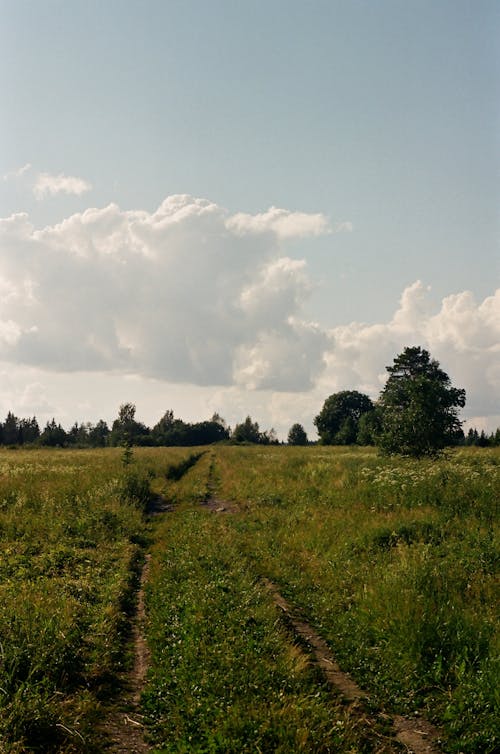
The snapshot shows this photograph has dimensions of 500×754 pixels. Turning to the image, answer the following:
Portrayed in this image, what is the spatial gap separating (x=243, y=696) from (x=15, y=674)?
3.20 meters

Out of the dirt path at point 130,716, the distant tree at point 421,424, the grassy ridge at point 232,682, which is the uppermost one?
the distant tree at point 421,424

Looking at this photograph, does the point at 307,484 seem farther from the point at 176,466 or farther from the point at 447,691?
the point at 176,466

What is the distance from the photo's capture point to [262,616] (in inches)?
379

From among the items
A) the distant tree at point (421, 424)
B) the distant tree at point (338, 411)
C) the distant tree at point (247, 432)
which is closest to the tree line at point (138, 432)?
the distant tree at point (247, 432)

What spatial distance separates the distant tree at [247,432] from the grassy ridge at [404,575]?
12518 cm

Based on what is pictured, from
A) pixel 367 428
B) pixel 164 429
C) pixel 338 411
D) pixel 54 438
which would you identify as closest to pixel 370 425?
pixel 367 428

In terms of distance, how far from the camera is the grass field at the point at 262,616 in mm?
6477

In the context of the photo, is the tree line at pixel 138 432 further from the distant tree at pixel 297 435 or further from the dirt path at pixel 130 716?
the dirt path at pixel 130 716

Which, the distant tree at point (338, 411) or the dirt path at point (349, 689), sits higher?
the distant tree at point (338, 411)

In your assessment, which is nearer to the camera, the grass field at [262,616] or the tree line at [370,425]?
the grass field at [262,616]

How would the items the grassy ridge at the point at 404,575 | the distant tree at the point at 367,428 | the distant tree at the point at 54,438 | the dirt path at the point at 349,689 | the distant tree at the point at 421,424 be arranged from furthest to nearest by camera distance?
the distant tree at the point at 54,438, the distant tree at the point at 367,428, the distant tree at the point at 421,424, the grassy ridge at the point at 404,575, the dirt path at the point at 349,689

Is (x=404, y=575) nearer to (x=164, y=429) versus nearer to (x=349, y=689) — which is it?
(x=349, y=689)

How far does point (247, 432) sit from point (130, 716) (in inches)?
5691

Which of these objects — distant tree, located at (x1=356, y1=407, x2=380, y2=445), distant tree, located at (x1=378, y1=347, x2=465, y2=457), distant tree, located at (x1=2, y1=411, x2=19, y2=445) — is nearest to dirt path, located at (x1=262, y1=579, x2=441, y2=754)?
distant tree, located at (x1=378, y1=347, x2=465, y2=457)
